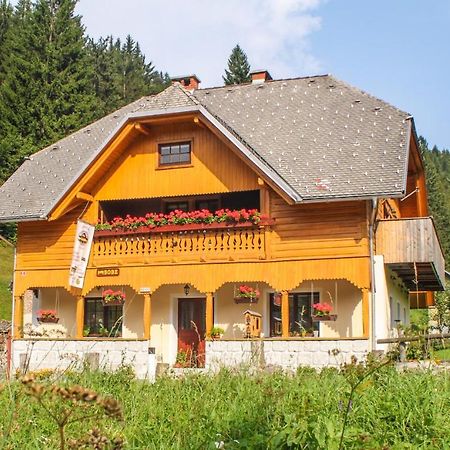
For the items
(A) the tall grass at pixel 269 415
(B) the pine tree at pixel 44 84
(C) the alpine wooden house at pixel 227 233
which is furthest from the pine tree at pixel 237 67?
(A) the tall grass at pixel 269 415

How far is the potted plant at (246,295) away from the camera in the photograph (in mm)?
19344

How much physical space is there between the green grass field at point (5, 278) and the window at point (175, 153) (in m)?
14.8

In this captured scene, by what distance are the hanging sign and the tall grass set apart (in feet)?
41.1

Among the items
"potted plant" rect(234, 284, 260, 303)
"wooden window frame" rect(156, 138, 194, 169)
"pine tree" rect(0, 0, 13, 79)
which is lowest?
"potted plant" rect(234, 284, 260, 303)

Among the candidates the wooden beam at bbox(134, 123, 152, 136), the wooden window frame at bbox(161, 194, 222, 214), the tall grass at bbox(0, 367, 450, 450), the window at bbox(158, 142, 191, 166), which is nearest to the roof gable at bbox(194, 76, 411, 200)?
the window at bbox(158, 142, 191, 166)

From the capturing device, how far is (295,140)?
817 inches

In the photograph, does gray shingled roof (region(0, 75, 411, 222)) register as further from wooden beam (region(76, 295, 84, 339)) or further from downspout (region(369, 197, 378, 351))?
wooden beam (region(76, 295, 84, 339))

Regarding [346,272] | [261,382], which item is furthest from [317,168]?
[261,382]

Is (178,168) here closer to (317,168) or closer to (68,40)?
(317,168)

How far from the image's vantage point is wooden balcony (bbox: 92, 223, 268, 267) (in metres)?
19.4

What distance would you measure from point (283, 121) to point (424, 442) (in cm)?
1662

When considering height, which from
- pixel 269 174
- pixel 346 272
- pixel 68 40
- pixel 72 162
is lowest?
pixel 346 272

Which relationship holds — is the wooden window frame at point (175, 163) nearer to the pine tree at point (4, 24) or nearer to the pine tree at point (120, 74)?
the pine tree at point (120, 74)

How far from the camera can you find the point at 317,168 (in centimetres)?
1922
